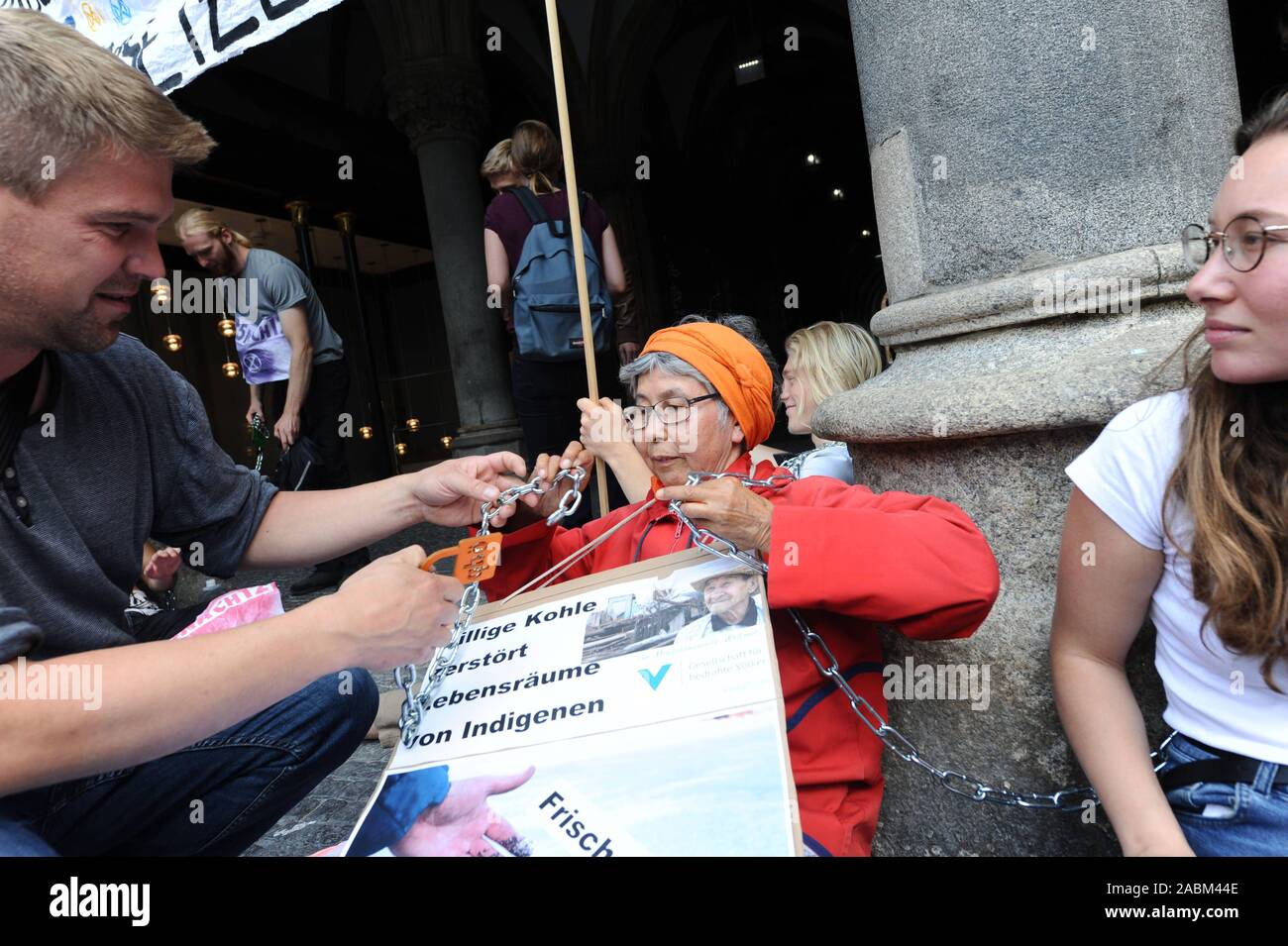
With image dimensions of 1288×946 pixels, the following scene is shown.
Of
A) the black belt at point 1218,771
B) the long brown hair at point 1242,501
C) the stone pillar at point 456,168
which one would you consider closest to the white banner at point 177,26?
the long brown hair at point 1242,501

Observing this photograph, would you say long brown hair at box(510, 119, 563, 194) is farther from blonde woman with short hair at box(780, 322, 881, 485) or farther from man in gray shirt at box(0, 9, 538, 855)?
man in gray shirt at box(0, 9, 538, 855)

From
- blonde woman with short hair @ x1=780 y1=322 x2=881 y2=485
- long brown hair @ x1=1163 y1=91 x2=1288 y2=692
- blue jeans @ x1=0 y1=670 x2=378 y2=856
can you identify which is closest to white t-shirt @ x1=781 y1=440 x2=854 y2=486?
blonde woman with short hair @ x1=780 y1=322 x2=881 y2=485

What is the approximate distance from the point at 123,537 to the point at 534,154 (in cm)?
326

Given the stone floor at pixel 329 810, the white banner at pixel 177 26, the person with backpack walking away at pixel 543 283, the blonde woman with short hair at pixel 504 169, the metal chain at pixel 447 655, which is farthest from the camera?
the blonde woman with short hair at pixel 504 169

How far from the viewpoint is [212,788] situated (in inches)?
67.3

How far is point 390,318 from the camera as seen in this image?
16484 millimetres

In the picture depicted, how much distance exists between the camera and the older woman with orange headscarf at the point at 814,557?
1554mm

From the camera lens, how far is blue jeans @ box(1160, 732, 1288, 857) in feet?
4.30

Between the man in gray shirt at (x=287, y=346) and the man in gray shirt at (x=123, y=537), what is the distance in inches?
126

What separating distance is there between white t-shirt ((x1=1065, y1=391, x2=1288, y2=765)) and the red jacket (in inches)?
10.9

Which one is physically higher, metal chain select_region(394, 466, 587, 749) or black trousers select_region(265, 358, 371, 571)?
black trousers select_region(265, 358, 371, 571)

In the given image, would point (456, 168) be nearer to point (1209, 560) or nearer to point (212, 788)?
point (212, 788)

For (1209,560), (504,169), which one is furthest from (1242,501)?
(504,169)

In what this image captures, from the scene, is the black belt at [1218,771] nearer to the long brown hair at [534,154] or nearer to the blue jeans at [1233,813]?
the blue jeans at [1233,813]
